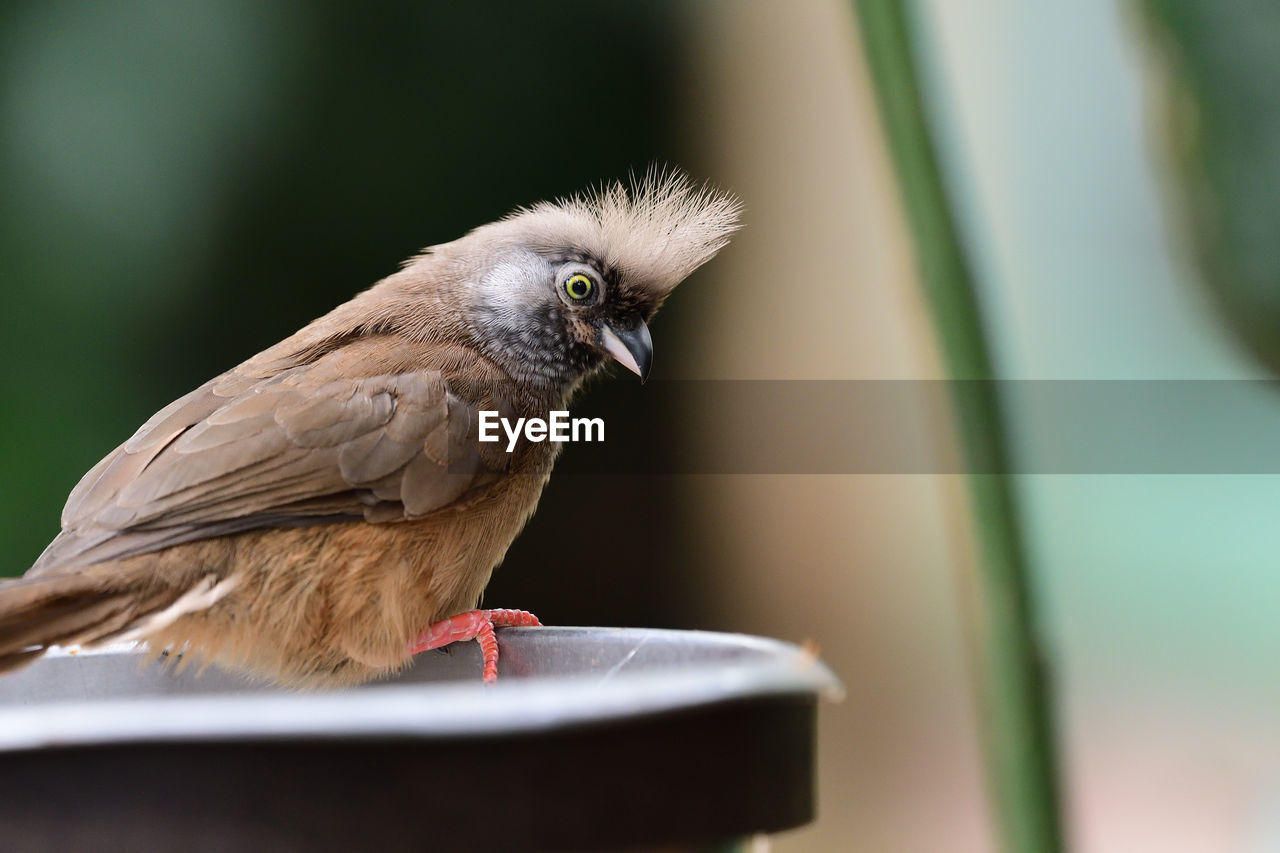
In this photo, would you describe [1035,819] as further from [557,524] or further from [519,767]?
[557,524]

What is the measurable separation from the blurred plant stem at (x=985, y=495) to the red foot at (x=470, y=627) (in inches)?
31.4

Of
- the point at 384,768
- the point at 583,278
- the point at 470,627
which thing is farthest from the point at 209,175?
the point at 384,768

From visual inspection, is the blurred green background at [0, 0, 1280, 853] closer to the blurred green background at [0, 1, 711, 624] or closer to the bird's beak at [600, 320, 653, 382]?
the blurred green background at [0, 1, 711, 624]

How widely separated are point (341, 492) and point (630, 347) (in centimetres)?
81

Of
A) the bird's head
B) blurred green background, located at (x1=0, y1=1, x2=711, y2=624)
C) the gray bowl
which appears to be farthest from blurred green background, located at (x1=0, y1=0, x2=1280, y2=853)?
the gray bowl

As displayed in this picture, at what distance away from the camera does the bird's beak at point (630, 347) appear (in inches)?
104

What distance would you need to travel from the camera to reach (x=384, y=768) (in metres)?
0.89

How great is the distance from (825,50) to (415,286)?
6.83 feet

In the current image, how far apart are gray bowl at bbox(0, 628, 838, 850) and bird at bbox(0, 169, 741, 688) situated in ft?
2.19

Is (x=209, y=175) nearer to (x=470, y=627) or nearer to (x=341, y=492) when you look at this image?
→ (x=341, y=492)

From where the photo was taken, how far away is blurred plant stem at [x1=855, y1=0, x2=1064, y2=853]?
1502 millimetres

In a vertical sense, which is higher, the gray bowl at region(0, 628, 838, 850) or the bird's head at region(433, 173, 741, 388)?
the bird's head at region(433, 173, 741, 388)

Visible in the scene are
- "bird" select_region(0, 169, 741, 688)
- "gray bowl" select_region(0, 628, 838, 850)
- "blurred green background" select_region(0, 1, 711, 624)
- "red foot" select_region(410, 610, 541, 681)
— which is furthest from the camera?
"blurred green background" select_region(0, 1, 711, 624)

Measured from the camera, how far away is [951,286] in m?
1.59
